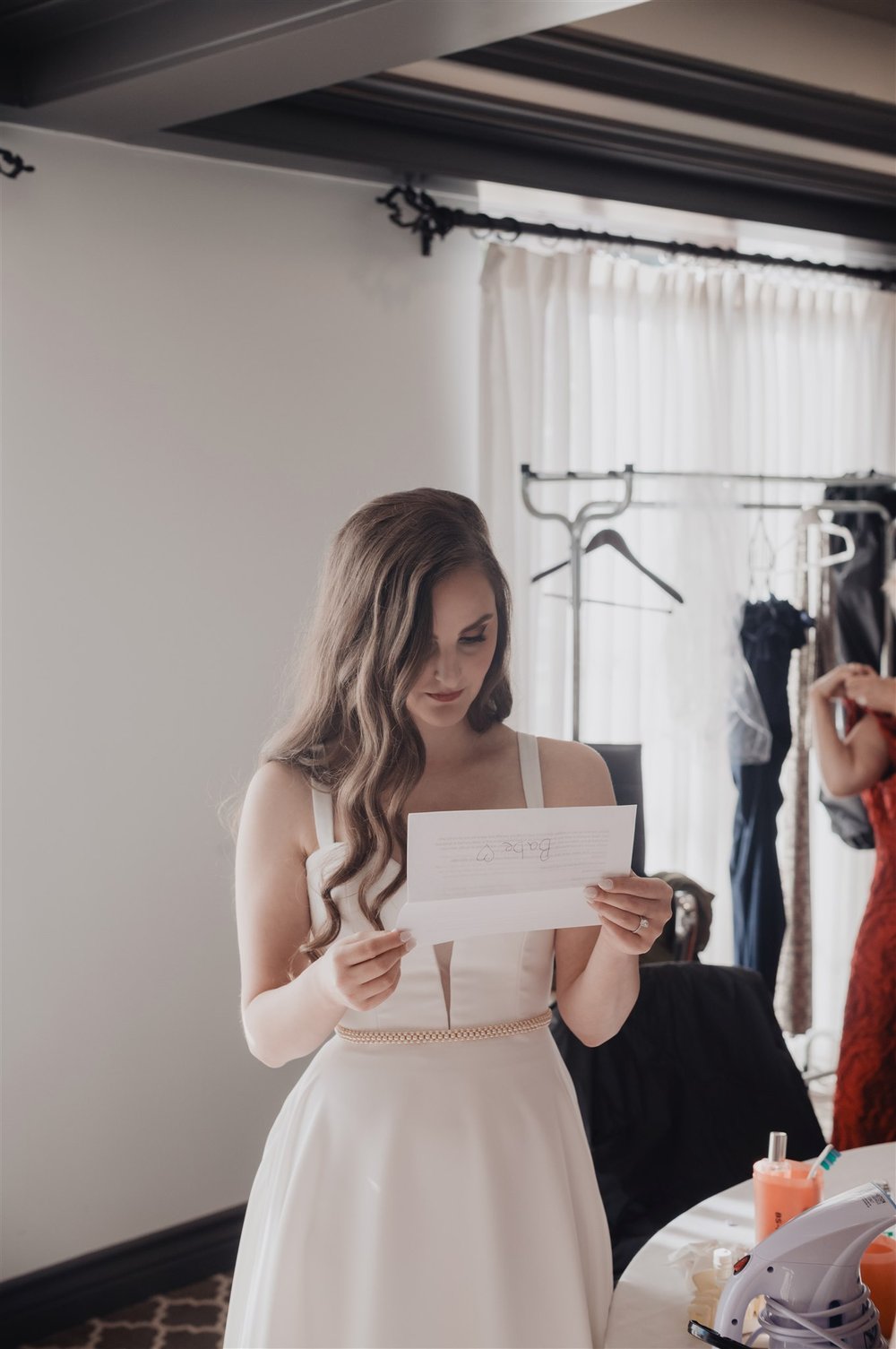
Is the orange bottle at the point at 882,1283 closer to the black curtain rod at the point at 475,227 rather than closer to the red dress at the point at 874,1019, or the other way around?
the red dress at the point at 874,1019

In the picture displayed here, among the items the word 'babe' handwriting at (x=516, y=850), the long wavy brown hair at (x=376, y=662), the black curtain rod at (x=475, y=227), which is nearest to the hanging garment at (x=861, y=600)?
the black curtain rod at (x=475, y=227)

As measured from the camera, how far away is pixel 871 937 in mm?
3402

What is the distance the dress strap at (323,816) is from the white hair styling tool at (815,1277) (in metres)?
0.66

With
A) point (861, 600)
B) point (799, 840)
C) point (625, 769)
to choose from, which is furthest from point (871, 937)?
point (861, 600)

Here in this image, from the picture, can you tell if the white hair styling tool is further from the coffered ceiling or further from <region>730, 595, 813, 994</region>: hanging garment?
<region>730, 595, 813, 994</region>: hanging garment

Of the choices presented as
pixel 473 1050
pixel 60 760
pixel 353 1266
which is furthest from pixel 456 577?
pixel 60 760

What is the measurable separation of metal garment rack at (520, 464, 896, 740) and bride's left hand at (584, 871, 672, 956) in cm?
183

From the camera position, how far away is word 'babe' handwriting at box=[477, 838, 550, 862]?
1335mm

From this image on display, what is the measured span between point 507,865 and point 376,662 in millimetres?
355

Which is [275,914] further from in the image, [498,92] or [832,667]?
[832,667]

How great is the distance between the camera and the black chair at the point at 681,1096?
221 centimetres

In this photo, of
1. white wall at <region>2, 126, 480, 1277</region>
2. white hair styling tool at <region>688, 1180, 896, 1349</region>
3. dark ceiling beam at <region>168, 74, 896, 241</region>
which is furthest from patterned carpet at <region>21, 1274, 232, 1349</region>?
dark ceiling beam at <region>168, 74, 896, 241</region>

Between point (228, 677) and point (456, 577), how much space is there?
68.4 inches

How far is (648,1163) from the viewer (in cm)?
223
